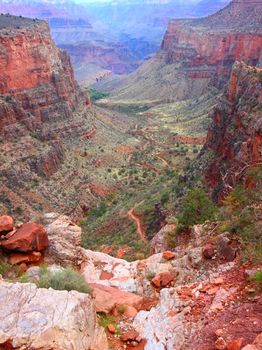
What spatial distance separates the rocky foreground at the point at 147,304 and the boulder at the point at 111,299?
0.03 m

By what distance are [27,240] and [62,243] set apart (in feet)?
6.12

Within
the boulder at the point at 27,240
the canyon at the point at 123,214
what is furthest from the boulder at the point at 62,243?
the boulder at the point at 27,240

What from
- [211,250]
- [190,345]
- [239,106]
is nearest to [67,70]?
[239,106]

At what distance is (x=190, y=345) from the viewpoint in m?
9.68

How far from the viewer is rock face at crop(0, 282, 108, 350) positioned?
29.8 feet

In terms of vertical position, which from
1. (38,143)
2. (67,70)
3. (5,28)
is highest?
(5,28)

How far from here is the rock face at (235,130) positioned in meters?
25.6

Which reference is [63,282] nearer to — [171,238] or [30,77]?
[171,238]

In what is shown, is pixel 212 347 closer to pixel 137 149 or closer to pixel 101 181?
pixel 101 181

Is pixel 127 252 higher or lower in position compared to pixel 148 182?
higher

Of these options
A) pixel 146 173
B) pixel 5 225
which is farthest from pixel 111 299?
pixel 146 173

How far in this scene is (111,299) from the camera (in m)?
13.4

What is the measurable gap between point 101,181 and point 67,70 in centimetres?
2278

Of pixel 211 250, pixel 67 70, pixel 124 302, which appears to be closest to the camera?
pixel 124 302
